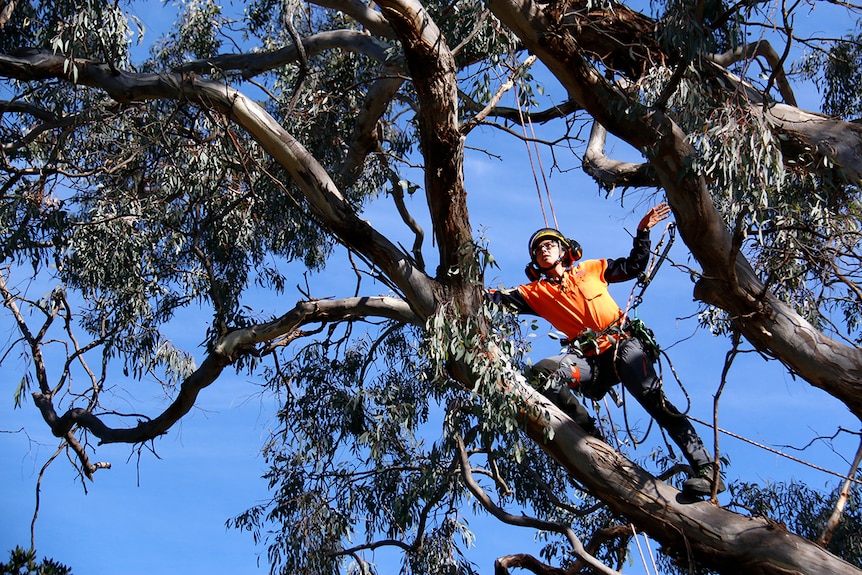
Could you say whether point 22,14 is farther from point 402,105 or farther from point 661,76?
point 661,76

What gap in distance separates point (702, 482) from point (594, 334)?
735 mm

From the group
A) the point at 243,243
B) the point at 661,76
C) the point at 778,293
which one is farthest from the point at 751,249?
the point at 243,243

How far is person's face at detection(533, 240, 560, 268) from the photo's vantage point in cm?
471

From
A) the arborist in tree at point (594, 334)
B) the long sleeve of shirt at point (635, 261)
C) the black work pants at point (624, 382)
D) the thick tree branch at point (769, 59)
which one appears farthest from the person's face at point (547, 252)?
the thick tree branch at point (769, 59)

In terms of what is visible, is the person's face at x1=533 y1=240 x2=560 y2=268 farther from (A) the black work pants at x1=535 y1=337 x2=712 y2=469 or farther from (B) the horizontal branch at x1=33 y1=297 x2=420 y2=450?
(B) the horizontal branch at x1=33 y1=297 x2=420 y2=450

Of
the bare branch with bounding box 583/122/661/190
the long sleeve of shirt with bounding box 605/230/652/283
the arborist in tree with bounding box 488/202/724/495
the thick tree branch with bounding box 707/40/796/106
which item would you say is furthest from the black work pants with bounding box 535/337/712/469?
the thick tree branch with bounding box 707/40/796/106

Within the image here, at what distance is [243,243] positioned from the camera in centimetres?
743

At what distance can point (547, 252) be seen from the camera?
4.71 meters

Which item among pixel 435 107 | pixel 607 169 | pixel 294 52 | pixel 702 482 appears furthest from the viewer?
pixel 294 52

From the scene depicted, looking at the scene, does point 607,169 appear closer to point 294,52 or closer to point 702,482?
point 294,52

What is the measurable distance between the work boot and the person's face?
1.08m

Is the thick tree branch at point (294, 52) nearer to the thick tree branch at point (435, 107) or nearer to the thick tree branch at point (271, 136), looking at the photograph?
the thick tree branch at point (271, 136)

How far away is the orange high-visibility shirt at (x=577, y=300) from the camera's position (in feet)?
15.1

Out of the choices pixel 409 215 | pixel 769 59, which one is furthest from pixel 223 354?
pixel 769 59
